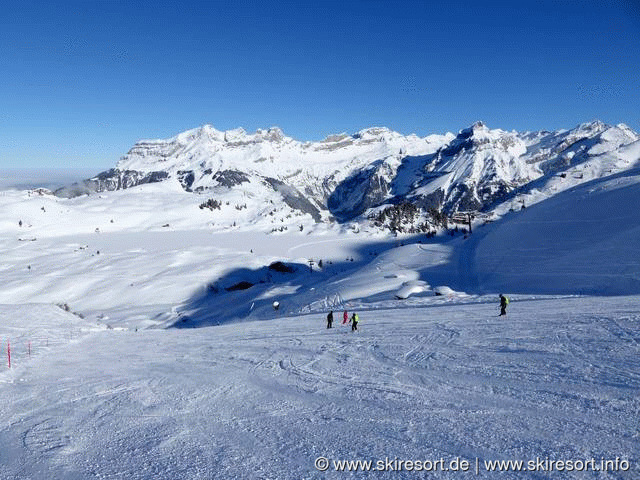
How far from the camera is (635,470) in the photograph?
27.0 ft

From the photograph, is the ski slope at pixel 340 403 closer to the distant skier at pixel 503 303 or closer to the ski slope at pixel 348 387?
the ski slope at pixel 348 387

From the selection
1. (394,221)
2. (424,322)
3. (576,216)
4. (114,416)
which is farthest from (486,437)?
(394,221)

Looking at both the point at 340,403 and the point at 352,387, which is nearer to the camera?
the point at 340,403

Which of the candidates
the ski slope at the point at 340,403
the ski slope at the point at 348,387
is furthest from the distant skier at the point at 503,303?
the ski slope at the point at 340,403

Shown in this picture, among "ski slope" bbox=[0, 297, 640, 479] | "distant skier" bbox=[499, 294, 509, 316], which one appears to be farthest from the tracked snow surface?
"distant skier" bbox=[499, 294, 509, 316]

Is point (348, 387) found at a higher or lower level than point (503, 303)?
lower

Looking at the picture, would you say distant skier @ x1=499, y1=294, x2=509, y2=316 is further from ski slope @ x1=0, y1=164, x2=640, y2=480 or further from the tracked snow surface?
ski slope @ x1=0, y1=164, x2=640, y2=480

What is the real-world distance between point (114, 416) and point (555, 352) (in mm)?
15596

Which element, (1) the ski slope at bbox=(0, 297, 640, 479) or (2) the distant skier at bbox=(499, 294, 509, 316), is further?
(2) the distant skier at bbox=(499, 294, 509, 316)

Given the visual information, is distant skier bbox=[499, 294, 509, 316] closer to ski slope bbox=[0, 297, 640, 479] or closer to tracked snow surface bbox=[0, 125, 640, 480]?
tracked snow surface bbox=[0, 125, 640, 480]

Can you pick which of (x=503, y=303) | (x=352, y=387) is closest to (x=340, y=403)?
(x=352, y=387)

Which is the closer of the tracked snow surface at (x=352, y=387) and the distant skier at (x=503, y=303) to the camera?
the tracked snow surface at (x=352, y=387)

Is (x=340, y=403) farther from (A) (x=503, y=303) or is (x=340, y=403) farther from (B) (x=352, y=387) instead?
(A) (x=503, y=303)

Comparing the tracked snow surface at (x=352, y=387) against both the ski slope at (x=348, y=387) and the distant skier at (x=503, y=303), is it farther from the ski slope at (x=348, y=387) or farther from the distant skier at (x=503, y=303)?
the distant skier at (x=503, y=303)
